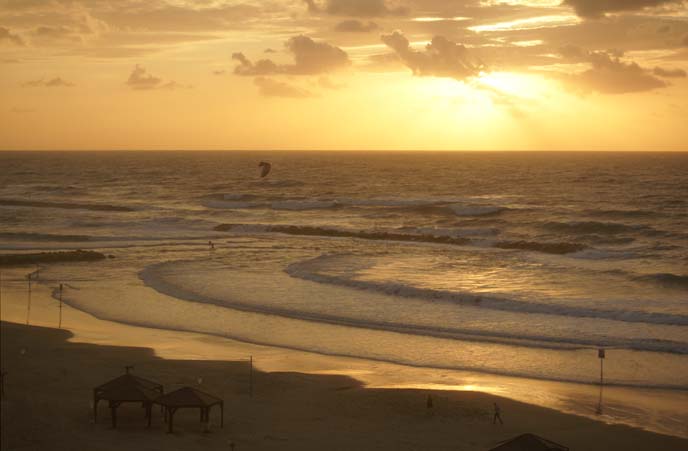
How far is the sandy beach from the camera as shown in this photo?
587 inches

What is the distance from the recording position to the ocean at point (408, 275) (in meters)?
23.0

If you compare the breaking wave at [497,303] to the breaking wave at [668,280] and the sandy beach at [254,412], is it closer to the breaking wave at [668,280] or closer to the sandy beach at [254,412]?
the breaking wave at [668,280]

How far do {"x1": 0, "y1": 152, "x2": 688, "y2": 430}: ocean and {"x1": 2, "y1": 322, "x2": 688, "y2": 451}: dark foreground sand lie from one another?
334 cm

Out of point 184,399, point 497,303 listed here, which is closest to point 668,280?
point 497,303

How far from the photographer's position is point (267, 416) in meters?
16.7

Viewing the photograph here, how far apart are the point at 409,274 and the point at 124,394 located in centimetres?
2068

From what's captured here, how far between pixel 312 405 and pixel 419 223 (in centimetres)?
4286

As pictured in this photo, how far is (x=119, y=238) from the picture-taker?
4856 centimetres

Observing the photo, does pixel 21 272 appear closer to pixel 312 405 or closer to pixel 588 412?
pixel 312 405

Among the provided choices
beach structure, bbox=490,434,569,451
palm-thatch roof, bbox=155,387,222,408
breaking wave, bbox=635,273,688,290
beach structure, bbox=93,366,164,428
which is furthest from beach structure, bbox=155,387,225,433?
breaking wave, bbox=635,273,688,290

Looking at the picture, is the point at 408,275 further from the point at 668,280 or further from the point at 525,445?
the point at 525,445

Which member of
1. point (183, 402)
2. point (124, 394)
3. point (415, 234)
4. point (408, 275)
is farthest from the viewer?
point (415, 234)

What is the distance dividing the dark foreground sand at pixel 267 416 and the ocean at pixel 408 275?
334 cm

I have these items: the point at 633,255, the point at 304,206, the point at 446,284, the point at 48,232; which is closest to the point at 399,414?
the point at 446,284
